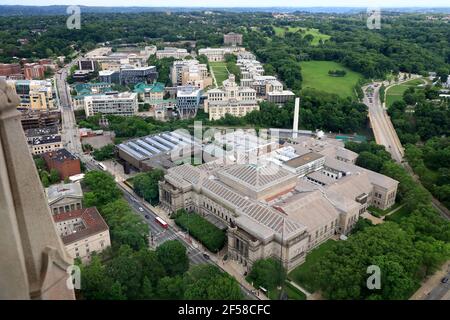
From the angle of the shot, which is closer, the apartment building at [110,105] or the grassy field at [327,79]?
the apartment building at [110,105]

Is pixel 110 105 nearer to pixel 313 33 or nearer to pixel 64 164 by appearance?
pixel 64 164

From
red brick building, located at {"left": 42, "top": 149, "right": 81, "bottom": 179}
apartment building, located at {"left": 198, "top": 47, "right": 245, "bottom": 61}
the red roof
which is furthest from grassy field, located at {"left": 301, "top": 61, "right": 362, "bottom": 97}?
the red roof

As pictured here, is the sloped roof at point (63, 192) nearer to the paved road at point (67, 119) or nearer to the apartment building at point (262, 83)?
the paved road at point (67, 119)

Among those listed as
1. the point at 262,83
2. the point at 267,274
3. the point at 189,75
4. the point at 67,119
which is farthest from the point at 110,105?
the point at 267,274

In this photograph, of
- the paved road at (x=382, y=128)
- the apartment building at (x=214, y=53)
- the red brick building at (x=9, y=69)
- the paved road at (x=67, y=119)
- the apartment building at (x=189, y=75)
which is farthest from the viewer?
the apartment building at (x=214, y=53)

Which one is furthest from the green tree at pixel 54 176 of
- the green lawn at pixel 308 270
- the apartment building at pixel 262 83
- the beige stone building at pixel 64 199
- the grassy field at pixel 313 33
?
the grassy field at pixel 313 33
